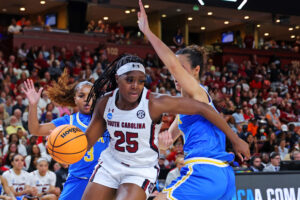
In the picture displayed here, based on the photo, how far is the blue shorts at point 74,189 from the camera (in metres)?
4.76

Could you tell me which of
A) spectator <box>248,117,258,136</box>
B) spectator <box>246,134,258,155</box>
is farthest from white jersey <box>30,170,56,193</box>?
spectator <box>248,117,258,136</box>

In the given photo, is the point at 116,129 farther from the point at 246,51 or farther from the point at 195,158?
the point at 246,51

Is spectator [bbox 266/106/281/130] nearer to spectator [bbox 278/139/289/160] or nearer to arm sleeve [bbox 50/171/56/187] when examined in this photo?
spectator [bbox 278/139/289/160]

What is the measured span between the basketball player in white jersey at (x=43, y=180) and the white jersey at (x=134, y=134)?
5.74 metres

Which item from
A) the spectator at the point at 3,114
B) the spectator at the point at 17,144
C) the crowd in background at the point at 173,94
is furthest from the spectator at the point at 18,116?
the spectator at the point at 17,144

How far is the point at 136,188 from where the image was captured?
3.74 m

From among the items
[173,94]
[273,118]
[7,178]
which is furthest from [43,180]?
[273,118]

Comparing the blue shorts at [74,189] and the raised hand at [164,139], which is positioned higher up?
the raised hand at [164,139]

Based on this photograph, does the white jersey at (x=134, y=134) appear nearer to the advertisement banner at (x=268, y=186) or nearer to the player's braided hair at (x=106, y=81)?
the player's braided hair at (x=106, y=81)

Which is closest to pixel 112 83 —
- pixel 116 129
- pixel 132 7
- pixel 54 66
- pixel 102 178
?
pixel 116 129

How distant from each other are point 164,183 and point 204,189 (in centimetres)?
468

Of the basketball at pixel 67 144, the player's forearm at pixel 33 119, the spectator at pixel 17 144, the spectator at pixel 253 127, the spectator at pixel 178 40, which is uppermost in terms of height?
the spectator at pixel 178 40

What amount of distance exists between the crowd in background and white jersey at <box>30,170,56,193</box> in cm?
27

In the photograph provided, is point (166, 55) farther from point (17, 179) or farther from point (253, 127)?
point (253, 127)
